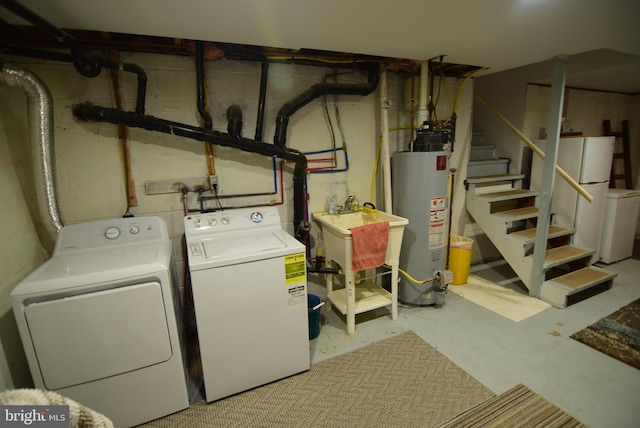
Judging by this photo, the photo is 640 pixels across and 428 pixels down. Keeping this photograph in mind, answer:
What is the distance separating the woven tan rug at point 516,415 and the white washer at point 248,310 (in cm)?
99

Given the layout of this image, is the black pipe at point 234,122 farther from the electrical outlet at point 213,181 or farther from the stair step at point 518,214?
the stair step at point 518,214

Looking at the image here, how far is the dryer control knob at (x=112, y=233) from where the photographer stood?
1.89 meters

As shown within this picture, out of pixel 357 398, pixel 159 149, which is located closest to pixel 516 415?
pixel 357 398

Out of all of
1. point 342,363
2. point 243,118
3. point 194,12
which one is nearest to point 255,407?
point 342,363

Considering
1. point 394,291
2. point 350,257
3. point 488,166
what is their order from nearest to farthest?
point 350,257, point 394,291, point 488,166

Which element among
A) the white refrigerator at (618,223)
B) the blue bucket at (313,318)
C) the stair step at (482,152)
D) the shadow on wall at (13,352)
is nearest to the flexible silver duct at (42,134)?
the shadow on wall at (13,352)

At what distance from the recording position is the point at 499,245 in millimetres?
3141

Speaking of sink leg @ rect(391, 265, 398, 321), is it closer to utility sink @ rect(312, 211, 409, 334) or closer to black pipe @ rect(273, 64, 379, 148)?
utility sink @ rect(312, 211, 409, 334)

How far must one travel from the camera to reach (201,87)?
6.98 feet

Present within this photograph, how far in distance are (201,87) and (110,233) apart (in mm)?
1138

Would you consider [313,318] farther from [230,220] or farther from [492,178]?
[492,178]

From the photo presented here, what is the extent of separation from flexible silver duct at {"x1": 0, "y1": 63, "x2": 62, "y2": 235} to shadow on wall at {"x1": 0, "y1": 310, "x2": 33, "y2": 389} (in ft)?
1.76

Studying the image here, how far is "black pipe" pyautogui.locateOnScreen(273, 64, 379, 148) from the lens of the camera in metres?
2.33

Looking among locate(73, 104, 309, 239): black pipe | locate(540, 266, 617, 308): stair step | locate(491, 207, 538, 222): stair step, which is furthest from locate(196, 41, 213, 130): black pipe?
locate(540, 266, 617, 308): stair step
